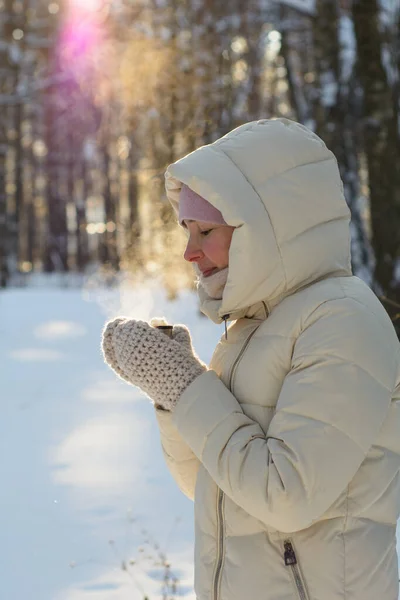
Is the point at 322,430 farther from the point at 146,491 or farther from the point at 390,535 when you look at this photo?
the point at 146,491

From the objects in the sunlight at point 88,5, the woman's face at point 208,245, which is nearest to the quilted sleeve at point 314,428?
the woman's face at point 208,245

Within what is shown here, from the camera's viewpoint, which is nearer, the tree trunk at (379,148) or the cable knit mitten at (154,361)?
the cable knit mitten at (154,361)

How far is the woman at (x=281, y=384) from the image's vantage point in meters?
1.75

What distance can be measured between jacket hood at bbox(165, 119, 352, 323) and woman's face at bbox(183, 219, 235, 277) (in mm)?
79

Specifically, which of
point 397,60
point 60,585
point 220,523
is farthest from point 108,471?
point 397,60

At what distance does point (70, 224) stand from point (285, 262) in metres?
33.3

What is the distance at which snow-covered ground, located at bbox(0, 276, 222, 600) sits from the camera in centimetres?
409

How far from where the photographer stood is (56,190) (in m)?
29.4

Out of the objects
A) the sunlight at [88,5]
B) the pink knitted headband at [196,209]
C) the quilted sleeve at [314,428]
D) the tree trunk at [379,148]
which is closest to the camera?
the quilted sleeve at [314,428]

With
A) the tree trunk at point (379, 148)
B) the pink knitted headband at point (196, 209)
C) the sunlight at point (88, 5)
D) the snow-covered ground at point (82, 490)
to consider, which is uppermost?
the sunlight at point (88, 5)

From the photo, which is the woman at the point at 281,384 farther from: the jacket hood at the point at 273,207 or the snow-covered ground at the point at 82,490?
the snow-covered ground at the point at 82,490

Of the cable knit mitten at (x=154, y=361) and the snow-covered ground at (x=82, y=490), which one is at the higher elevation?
the cable knit mitten at (x=154, y=361)

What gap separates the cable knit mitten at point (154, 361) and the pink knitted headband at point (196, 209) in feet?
0.92

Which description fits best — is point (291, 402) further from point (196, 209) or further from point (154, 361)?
point (196, 209)
